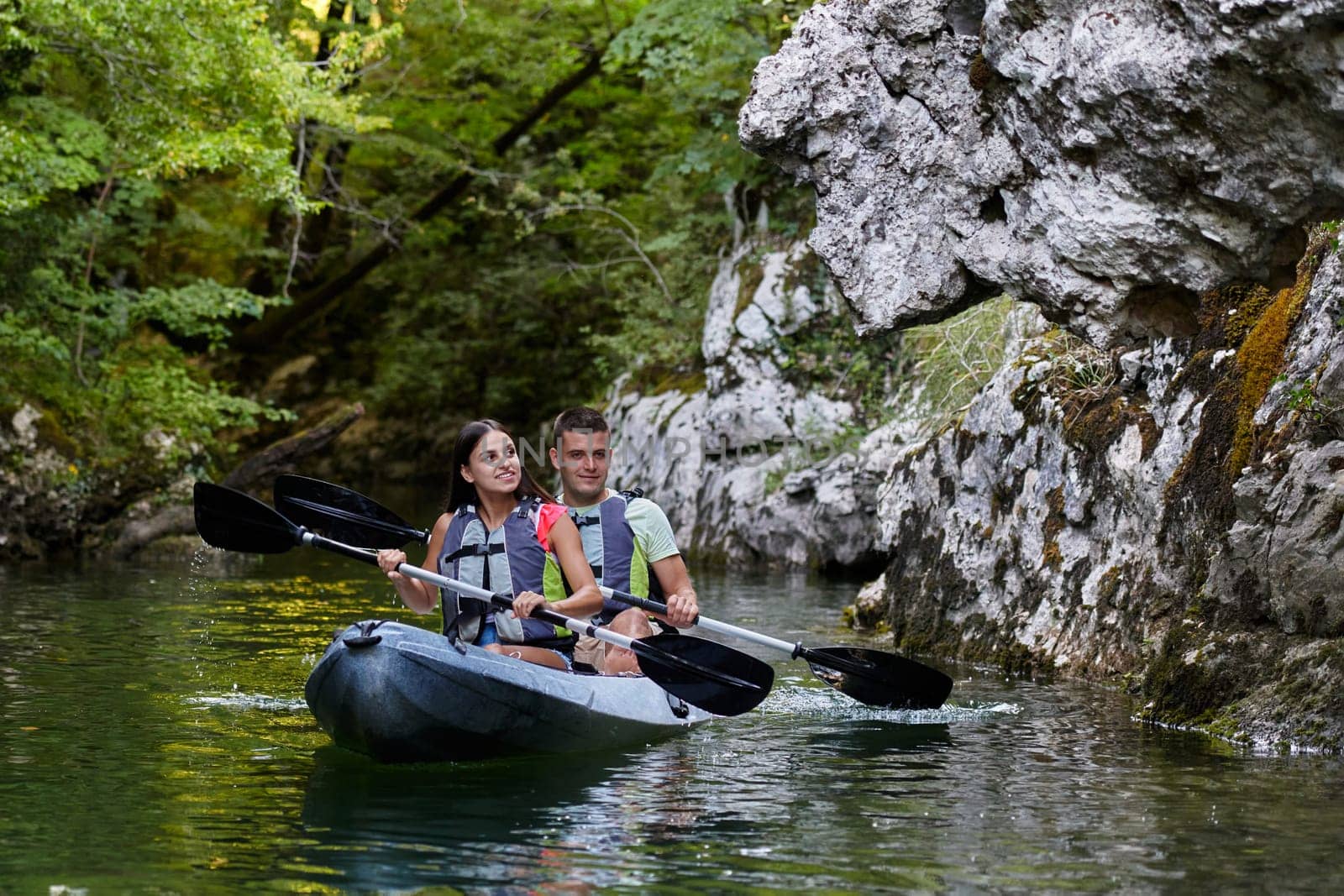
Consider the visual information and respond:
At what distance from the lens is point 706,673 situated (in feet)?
23.7

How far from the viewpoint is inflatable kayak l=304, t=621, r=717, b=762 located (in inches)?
249

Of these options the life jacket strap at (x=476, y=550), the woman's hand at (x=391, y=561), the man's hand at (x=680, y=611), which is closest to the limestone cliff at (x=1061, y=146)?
the man's hand at (x=680, y=611)

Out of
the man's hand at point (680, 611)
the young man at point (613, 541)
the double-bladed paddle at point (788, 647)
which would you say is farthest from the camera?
the double-bladed paddle at point (788, 647)

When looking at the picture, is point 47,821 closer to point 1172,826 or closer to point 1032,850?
point 1032,850

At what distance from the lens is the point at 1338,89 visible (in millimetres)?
5258

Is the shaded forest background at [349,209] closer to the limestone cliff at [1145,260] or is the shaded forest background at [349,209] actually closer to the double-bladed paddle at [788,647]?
the double-bladed paddle at [788,647]

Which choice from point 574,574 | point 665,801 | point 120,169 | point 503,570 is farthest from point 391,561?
point 120,169

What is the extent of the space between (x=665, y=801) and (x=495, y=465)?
5.87 feet

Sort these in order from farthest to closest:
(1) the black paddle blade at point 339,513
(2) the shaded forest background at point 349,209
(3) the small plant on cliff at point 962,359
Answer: (2) the shaded forest background at point 349,209 → (3) the small plant on cliff at point 962,359 → (1) the black paddle blade at point 339,513

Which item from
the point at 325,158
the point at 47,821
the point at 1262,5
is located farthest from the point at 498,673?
the point at 325,158

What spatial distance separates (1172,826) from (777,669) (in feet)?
15.2

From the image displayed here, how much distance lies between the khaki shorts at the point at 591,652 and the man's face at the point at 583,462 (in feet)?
2.75

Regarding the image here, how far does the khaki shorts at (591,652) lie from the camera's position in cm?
772

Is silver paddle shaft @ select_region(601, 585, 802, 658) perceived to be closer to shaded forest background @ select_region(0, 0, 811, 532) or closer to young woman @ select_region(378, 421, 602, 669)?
young woman @ select_region(378, 421, 602, 669)
